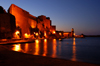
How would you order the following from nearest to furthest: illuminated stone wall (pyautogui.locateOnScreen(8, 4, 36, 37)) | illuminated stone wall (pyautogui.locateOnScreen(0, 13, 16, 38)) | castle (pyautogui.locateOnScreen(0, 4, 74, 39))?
illuminated stone wall (pyautogui.locateOnScreen(0, 13, 16, 38)) < castle (pyautogui.locateOnScreen(0, 4, 74, 39)) < illuminated stone wall (pyautogui.locateOnScreen(8, 4, 36, 37))

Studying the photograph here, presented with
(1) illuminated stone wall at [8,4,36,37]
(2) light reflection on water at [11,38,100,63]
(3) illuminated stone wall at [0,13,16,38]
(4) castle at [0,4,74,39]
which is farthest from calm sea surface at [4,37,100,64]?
(1) illuminated stone wall at [8,4,36,37]

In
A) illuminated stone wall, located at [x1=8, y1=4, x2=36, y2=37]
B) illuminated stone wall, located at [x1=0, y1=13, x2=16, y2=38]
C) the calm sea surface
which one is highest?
illuminated stone wall, located at [x1=8, y1=4, x2=36, y2=37]

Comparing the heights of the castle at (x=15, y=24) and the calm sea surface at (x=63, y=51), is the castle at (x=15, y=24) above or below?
above

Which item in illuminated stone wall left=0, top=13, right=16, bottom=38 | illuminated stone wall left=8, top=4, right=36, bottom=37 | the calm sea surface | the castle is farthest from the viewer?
illuminated stone wall left=8, top=4, right=36, bottom=37

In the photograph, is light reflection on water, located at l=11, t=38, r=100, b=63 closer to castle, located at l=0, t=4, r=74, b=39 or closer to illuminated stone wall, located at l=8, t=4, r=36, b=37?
castle, located at l=0, t=4, r=74, b=39

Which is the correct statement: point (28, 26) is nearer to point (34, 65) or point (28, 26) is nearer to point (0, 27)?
point (0, 27)

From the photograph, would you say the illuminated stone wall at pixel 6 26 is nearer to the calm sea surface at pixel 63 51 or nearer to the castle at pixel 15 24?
the castle at pixel 15 24

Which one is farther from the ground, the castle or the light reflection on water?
the castle

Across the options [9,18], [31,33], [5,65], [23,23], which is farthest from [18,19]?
[5,65]

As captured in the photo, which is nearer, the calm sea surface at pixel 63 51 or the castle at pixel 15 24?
the calm sea surface at pixel 63 51

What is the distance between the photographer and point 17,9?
3016cm

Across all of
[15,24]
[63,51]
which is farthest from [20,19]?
[63,51]

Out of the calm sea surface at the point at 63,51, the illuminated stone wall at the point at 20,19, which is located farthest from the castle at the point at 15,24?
the calm sea surface at the point at 63,51

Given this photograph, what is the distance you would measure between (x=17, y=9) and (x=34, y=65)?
95.4ft
